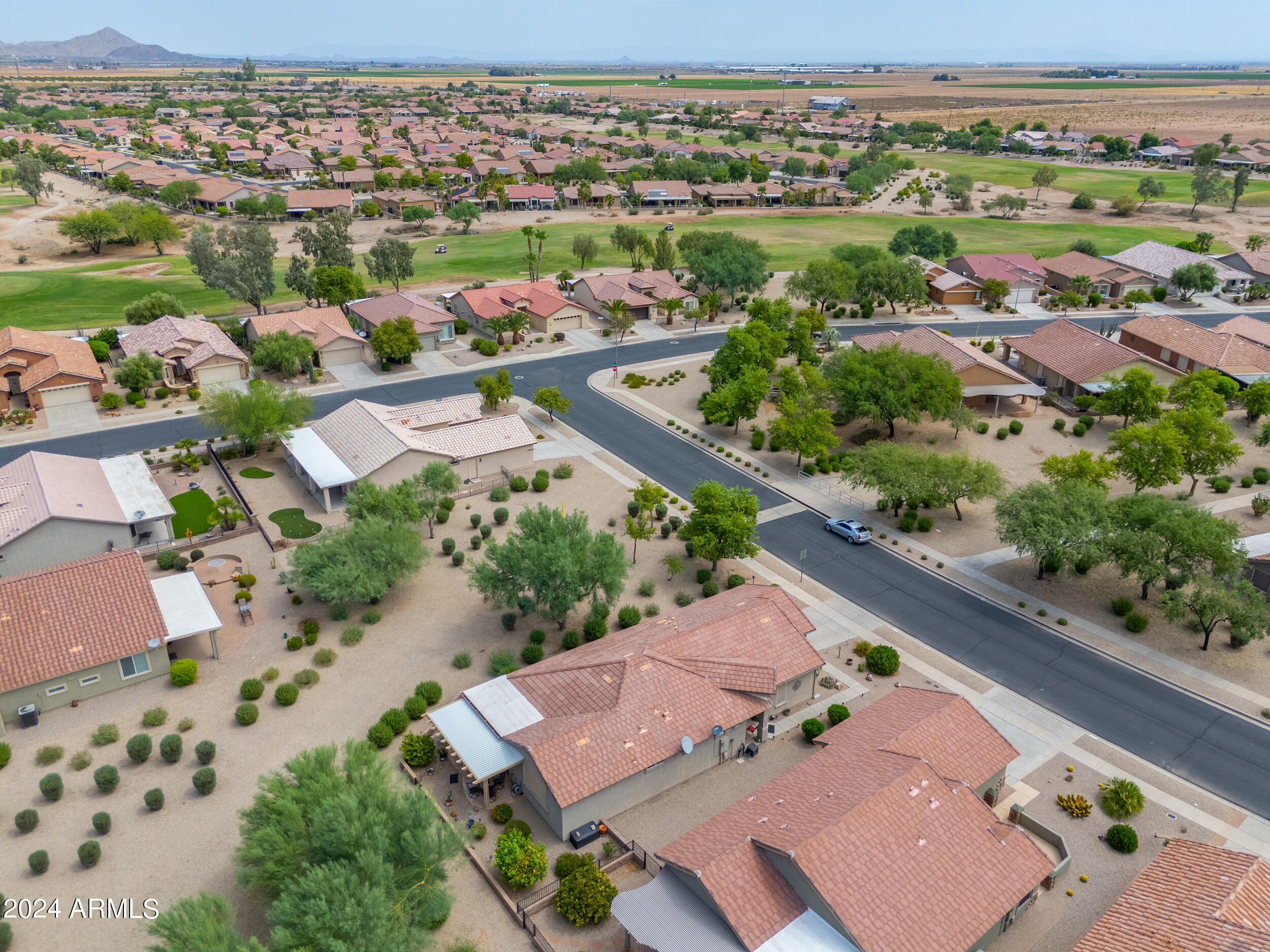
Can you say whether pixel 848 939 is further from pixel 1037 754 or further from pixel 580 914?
pixel 1037 754

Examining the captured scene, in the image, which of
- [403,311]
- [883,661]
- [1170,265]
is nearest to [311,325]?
[403,311]

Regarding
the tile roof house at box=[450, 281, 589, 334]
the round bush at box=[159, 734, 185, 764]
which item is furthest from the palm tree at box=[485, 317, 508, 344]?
the round bush at box=[159, 734, 185, 764]

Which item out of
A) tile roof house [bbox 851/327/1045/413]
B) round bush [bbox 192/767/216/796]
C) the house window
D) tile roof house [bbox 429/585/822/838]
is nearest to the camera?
tile roof house [bbox 429/585/822/838]

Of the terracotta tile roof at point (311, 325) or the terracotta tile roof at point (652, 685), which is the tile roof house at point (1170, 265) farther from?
the terracotta tile roof at point (311, 325)

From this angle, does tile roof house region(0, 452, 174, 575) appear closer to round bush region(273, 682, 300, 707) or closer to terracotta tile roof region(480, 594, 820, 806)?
round bush region(273, 682, 300, 707)

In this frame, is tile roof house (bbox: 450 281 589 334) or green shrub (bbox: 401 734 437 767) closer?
green shrub (bbox: 401 734 437 767)

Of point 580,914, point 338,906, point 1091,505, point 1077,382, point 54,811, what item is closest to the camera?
point 338,906

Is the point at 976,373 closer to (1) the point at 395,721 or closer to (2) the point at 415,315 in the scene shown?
(2) the point at 415,315

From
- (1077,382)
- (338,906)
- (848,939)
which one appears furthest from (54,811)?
(1077,382)
